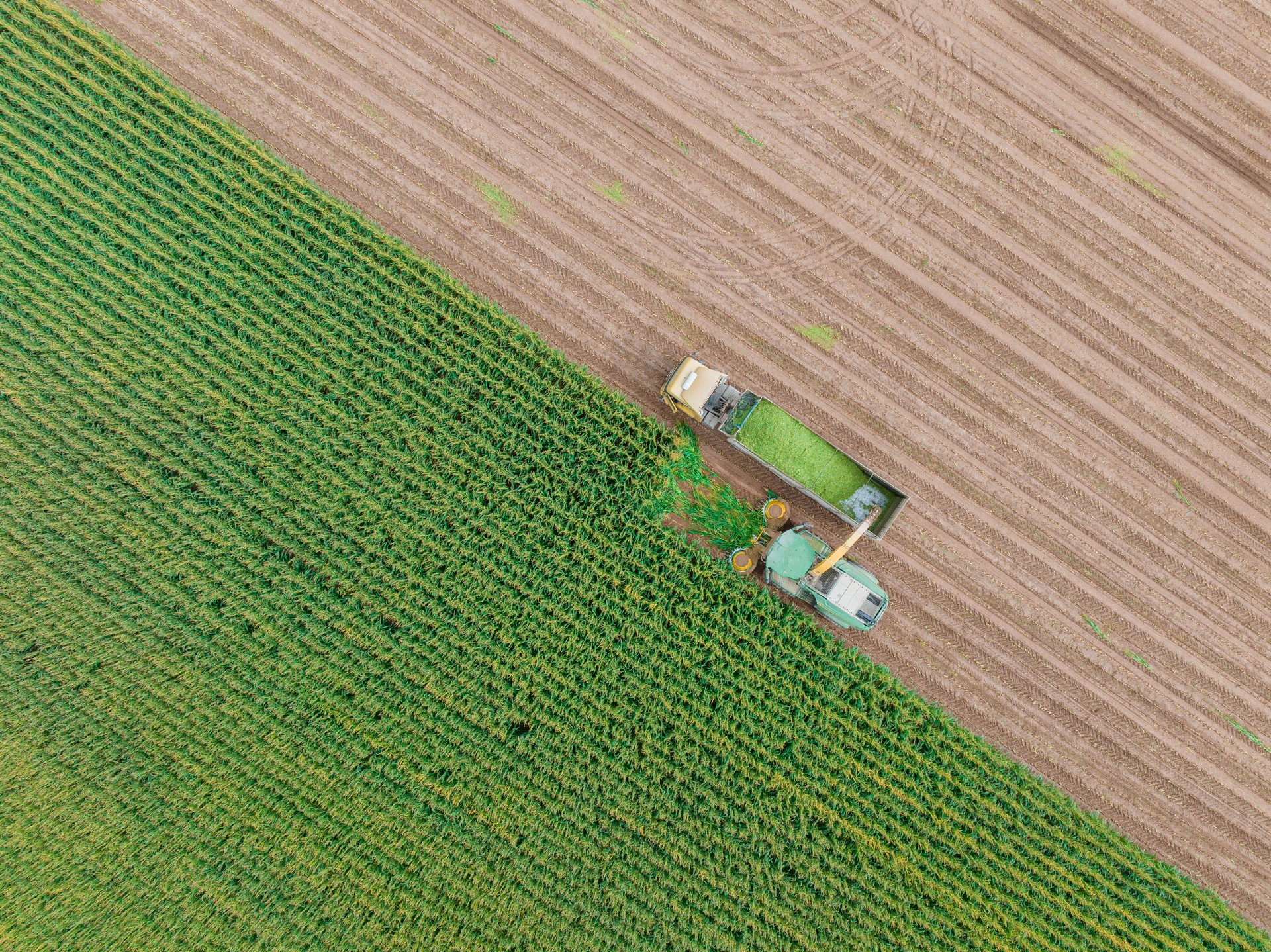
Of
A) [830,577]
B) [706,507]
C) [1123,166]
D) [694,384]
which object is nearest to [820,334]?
[694,384]

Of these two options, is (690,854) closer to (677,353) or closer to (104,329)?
(677,353)

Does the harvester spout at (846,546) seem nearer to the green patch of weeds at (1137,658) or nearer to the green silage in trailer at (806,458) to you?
the green silage in trailer at (806,458)

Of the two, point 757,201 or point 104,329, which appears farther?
point 757,201

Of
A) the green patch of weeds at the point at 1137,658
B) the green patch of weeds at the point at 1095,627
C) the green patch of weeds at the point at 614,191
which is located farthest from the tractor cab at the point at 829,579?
the green patch of weeds at the point at 614,191

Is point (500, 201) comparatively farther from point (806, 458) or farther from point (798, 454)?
point (806, 458)

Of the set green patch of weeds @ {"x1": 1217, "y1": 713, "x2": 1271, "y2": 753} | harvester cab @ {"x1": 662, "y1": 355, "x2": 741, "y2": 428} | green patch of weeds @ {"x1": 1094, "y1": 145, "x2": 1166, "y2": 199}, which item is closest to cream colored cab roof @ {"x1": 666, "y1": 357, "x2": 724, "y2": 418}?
harvester cab @ {"x1": 662, "y1": 355, "x2": 741, "y2": 428}

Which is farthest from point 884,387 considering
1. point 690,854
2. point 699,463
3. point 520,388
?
point 690,854

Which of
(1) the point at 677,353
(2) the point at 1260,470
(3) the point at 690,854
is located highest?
(2) the point at 1260,470
